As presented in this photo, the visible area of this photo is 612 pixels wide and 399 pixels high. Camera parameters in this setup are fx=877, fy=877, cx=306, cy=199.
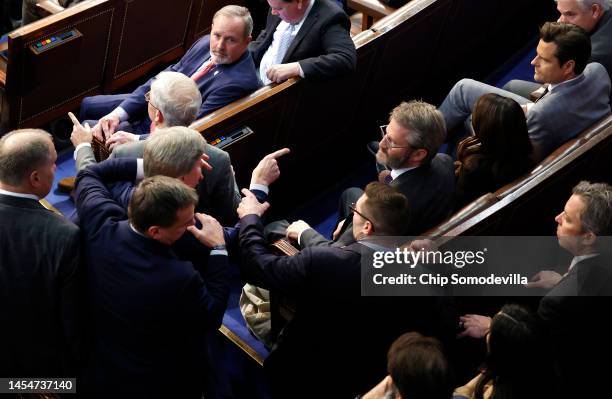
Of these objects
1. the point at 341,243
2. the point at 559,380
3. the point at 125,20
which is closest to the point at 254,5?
the point at 125,20

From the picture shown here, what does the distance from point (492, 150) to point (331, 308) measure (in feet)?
2.61

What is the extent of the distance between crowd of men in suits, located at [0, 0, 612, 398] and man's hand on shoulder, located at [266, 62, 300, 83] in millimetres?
426

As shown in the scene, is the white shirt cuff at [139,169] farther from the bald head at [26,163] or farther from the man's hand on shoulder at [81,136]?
the man's hand on shoulder at [81,136]

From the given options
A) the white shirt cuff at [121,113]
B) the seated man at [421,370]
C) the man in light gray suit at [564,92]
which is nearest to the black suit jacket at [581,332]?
the seated man at [421,370]

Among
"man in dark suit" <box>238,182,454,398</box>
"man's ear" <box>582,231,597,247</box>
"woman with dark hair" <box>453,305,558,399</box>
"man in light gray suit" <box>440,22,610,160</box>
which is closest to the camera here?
"woman with dark hair" <box>453,305,558,399</box>

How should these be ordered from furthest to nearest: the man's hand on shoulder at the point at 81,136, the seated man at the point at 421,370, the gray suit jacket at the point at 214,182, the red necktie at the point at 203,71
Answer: the red necktie at the point at 203,71 → the man's hand on shoulder at the point at 81,136 → the gray suit jacket at the point at 214,182 → the seated man at the point at 421,370

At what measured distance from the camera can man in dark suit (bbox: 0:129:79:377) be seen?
7.19ft

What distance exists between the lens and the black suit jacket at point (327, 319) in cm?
229

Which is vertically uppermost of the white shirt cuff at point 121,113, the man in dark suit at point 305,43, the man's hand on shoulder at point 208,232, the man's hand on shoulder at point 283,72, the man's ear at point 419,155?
the man in dark suit at point 305,43

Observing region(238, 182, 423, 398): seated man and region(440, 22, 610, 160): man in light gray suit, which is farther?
region(440, 22, 610, 160): man in light gray suit

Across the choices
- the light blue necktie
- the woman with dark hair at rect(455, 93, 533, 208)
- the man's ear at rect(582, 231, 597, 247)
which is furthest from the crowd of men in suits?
the light blue necktie

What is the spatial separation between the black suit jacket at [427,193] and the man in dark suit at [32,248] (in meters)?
0.98

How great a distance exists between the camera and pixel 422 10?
3.31 metres

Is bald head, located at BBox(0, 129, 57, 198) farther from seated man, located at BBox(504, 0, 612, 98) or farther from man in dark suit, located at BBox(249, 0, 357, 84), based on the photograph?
seated man, located at BBox(504, 0, 612, 98)
